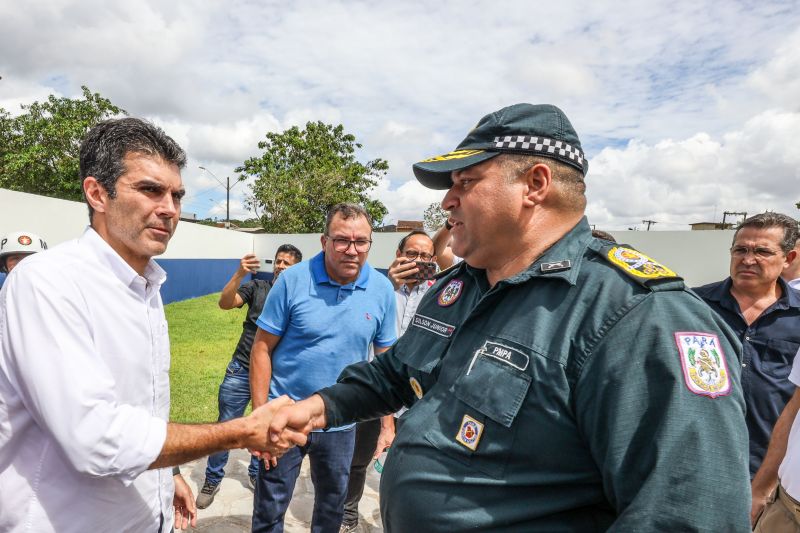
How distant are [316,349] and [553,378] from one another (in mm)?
1986

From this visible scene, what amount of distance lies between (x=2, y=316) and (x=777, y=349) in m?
3.68

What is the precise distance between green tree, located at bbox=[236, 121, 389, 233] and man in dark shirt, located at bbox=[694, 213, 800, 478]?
22031mm

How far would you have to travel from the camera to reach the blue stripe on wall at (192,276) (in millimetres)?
15242

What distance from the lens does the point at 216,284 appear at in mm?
19562

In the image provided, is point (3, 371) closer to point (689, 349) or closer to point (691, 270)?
point (689, 349)

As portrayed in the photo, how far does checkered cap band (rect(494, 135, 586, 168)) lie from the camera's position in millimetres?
1485

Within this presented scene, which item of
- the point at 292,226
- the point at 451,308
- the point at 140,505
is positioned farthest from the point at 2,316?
the point at 292,226

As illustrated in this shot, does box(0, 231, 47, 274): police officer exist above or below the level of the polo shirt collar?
below

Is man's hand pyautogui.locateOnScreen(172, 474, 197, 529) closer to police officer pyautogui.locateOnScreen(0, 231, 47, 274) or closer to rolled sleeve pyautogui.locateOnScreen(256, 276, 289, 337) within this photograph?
rolled sleeve pyautogui.locateOnScreen(256, 276, 289, 337)

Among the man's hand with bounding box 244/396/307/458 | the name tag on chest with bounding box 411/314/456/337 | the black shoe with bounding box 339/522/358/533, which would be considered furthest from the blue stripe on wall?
the name tag on chest with bounding box 411/314/456/337

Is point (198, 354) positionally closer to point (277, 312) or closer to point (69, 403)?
Answer: point (277, 312)

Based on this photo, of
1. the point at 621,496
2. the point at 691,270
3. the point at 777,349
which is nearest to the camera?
the point at 621,496

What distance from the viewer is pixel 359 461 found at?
3.65 metres

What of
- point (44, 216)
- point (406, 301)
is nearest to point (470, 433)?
point (406, 301)
